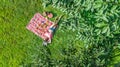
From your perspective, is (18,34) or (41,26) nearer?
(41,26)

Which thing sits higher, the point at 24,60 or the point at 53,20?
the point at 53,20

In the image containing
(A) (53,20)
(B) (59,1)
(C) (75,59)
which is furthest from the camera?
(A) (53,20)

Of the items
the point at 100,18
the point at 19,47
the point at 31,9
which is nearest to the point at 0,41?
the point at 19,47

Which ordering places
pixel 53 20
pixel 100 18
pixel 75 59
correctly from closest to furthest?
pixel 100 18
pixel 75 59
pixel 53 20

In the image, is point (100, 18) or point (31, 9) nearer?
point (100, 18)

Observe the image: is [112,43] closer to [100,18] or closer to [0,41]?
[100,18]

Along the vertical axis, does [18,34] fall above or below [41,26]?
below

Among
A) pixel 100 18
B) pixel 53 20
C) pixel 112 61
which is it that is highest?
pixel 53 20
